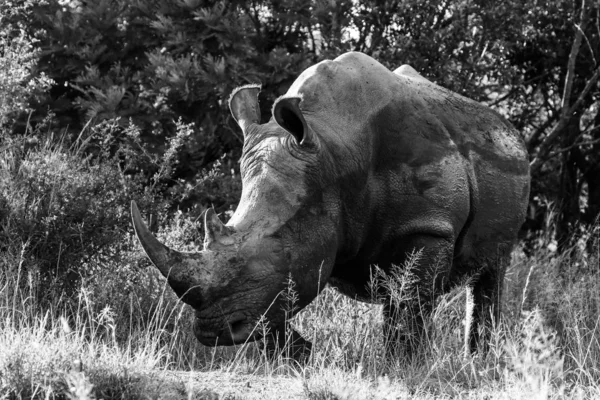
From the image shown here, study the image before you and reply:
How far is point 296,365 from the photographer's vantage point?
17.4ft

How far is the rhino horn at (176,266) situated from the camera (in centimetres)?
472

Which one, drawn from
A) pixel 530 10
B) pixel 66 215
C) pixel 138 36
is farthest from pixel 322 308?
pixel 530 10

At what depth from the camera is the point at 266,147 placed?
5316mm

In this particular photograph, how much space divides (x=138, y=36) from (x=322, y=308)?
372 centimetres

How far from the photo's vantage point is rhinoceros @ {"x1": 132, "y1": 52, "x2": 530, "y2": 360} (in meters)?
4.90

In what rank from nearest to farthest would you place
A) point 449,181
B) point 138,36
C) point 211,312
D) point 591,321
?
point 211,312 → point 449,181 → point 591,321 → point 138,36

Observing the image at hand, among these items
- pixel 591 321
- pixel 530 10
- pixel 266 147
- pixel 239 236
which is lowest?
pixel 591 321

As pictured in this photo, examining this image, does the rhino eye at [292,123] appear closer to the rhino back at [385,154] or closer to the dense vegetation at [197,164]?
the rhino back at [385,154]

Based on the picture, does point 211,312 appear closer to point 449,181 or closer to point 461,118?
point 449,181

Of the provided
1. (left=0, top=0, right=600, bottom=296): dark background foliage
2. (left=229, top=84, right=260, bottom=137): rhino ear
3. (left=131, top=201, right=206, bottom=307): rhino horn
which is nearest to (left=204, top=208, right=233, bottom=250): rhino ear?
(left=131, top=201, right=206, bottom=307): rhino horn

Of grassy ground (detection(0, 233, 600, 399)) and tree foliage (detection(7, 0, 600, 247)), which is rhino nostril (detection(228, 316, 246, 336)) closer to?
grassy ground (detection(0, 233, 600, 399))

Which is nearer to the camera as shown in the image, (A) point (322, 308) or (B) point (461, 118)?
(B) point (461, 118)

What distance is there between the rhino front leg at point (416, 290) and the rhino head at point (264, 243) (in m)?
0.52

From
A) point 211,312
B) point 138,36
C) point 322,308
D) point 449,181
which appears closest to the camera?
point 211,312
